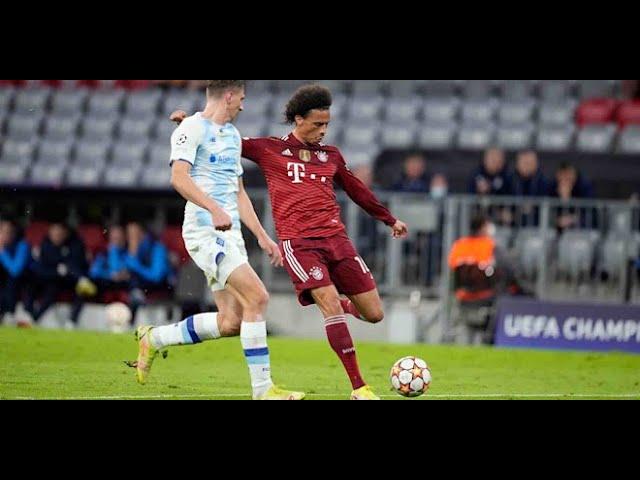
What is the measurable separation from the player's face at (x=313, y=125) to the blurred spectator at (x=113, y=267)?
831cm

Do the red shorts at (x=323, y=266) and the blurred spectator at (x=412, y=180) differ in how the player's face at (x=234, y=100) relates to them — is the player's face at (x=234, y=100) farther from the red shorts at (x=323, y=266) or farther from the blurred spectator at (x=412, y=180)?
the blurred spectator at (x=412, y=180)

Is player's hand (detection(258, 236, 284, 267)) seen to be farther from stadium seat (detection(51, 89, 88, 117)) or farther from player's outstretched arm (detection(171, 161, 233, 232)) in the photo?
stadium seat (detection(51, 89, 88, 117))

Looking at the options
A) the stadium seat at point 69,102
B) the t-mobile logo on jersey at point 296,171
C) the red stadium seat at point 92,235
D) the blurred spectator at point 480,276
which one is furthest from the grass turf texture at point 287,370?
the stadium seat at point 69,102

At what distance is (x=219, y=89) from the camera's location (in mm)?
9594

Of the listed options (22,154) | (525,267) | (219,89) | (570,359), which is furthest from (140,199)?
(219,89)

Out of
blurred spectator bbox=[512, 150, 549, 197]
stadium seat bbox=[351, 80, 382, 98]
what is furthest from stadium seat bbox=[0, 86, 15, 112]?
blurred spectator bbox=[512, 150, 549, 197]

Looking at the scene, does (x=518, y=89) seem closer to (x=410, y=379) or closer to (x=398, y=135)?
(x=398, y=135)

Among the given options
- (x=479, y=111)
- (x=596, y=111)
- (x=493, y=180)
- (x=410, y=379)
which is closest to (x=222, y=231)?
(x=410, y=379)

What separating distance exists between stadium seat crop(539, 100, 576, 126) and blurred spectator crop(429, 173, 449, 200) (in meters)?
2.98

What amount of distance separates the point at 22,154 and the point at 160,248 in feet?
16.4

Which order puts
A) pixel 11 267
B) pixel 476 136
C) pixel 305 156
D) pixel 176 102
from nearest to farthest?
1. pixel 305 156
2. pixel 11 267
3. pixel 476 136
4. pixel 176 102

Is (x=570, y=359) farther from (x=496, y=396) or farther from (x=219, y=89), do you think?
(x=219, y=89)

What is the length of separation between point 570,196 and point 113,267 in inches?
227

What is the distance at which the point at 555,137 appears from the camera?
2078cm
